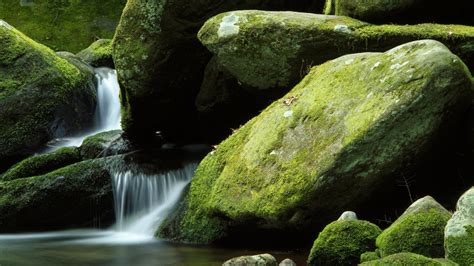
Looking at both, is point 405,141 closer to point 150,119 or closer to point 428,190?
point 428,190

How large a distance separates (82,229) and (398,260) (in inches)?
351

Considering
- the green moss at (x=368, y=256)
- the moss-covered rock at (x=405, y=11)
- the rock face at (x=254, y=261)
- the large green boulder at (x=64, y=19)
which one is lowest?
the rock face at (x=254, y=261)

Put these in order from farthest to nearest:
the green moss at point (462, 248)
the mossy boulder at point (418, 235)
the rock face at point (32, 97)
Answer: the rock face at point (32, 97) < the mossy boulder at point (418, 235) < the green moss at point (462, 248)

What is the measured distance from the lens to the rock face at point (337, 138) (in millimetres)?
8492

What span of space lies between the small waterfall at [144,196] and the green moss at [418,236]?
243 inches

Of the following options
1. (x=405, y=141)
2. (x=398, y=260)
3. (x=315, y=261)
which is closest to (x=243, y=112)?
(x=405, y=141)

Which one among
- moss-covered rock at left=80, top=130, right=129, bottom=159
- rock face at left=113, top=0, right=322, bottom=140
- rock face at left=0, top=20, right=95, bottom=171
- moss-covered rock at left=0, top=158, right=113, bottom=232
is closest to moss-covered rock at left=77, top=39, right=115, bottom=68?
rock face at left=0, top=20, right=95, bottom=171

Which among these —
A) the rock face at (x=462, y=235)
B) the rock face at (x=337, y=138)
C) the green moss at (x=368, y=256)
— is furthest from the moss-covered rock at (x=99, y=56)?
the rock face at (x=462, y=235)

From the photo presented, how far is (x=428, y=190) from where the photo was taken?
9.39 m

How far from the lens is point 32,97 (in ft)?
54.3

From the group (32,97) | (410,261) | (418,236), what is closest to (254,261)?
(418,236)

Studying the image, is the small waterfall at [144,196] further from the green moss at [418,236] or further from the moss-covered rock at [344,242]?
the green moss at [418,236]

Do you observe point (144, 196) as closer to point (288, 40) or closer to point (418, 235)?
point (288, 40)

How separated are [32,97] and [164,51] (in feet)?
14.4
